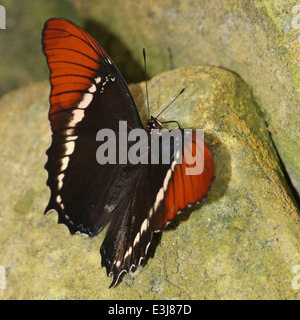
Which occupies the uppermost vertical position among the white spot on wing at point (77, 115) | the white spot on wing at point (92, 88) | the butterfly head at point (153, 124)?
the butterfly head at point (153, 124)

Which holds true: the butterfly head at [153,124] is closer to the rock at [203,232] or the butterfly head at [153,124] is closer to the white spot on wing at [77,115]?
the rock at [203,232]

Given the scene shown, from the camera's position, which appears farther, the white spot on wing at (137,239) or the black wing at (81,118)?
the black wing at (81,118)

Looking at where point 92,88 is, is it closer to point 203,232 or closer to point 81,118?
point 81,118

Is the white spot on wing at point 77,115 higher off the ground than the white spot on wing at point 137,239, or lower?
higher

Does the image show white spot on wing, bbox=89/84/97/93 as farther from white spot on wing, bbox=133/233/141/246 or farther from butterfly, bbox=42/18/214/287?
white spot on wing, bbox=133/233/141/246

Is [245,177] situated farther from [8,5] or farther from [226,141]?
[8,5]

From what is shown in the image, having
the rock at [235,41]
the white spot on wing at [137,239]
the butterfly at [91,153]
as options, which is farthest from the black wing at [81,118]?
the rock at [235,41]
